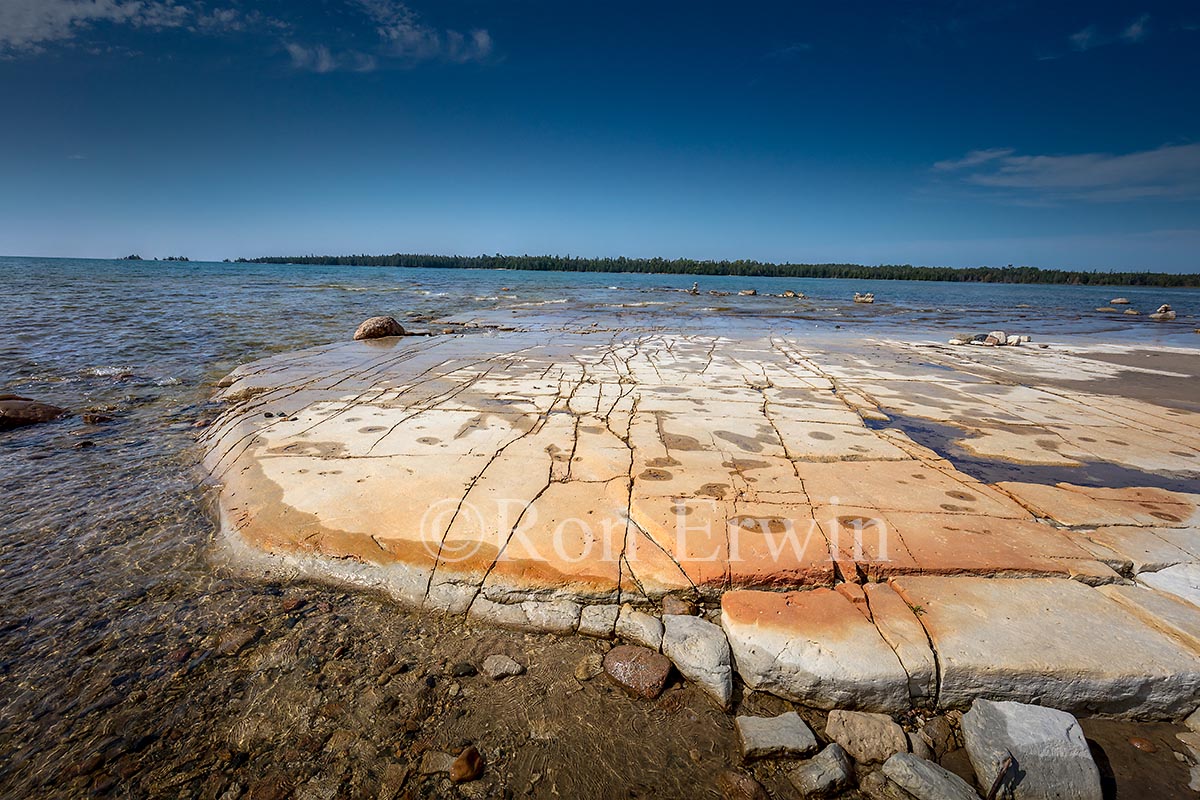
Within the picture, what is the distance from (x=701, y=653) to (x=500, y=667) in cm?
89

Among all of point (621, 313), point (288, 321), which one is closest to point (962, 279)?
point (621, 313)

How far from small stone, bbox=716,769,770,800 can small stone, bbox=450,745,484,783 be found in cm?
86

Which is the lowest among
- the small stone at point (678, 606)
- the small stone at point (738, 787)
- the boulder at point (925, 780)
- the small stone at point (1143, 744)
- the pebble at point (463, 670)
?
the small stone at point (738, 787)

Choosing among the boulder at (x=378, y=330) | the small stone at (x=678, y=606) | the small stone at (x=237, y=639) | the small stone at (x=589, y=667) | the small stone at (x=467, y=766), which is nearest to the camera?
the small stone at (x=467, y=766)

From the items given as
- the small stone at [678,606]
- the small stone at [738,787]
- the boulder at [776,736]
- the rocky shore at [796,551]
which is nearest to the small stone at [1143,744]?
the rocky shore at [796,551]

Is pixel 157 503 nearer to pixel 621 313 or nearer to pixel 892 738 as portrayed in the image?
pixel 892 738

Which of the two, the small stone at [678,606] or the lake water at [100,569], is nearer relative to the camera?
the lake water at [100,569]

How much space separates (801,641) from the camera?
2.15 metres

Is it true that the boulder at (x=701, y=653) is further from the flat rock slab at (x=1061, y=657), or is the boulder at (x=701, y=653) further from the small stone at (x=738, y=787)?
the flat rock slab at (x=1061, y=657)

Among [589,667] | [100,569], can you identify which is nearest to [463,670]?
[589,667]

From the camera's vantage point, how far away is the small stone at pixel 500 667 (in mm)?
2207

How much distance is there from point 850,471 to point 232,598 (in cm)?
394

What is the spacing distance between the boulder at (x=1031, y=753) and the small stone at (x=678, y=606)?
110 cm

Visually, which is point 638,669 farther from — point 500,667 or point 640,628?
point 500,667
